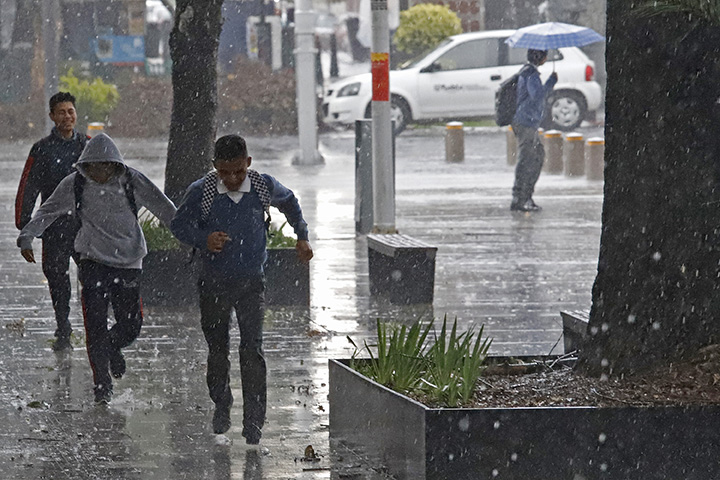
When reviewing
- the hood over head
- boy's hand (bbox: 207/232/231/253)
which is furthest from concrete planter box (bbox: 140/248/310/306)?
boy's hand (bbox: 207/232/231/253)

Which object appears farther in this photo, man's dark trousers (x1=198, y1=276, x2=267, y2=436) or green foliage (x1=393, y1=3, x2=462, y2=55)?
green foliage (x1=393, y1=3, x2=462, y2=55)

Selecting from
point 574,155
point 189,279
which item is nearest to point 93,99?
point 574,155

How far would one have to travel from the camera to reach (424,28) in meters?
36.9

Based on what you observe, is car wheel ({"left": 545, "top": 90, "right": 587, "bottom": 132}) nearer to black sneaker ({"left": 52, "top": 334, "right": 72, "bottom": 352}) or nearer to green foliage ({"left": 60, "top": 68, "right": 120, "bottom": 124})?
green foliage ({"left": 60, "top": 68, "right": 120, "bottom": 124})

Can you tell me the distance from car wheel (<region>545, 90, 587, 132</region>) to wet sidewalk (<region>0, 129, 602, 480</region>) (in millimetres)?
10337

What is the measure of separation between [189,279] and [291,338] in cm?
153

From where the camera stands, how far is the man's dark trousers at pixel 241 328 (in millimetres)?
7008

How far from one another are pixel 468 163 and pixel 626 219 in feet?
60.8

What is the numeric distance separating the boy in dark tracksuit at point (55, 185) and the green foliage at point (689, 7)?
453 cm

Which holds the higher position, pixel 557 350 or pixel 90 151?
pixel 90 151

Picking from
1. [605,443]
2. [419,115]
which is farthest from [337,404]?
[419,115]

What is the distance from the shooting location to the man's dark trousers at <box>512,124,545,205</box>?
17.3m

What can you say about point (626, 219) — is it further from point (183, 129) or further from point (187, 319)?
point (183, 129)

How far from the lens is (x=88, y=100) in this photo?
3106 centimetres
